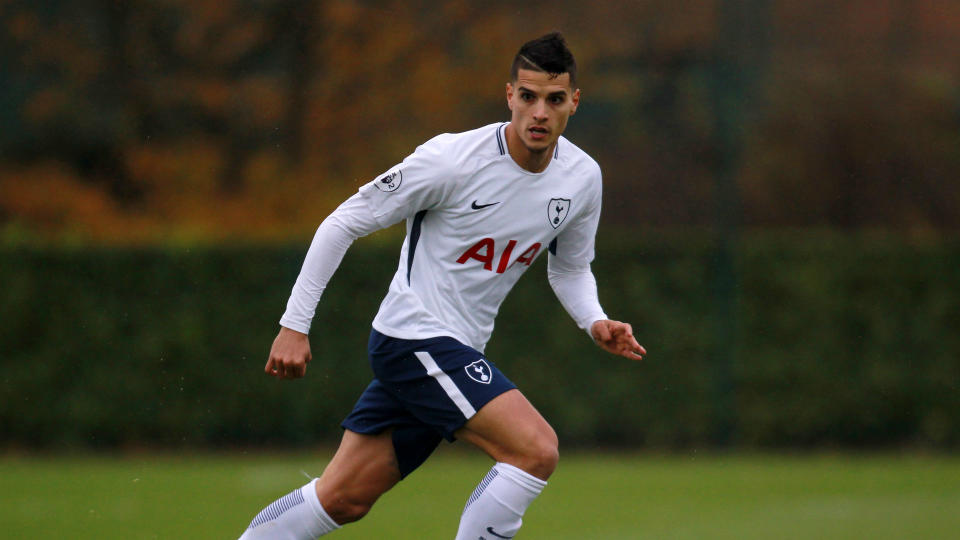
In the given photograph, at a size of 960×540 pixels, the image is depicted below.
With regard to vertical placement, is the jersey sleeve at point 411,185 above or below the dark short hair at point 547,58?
below

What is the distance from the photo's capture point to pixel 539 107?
4.92m

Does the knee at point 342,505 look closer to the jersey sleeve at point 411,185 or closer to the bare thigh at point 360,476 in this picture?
the bare thigh at point 360,476

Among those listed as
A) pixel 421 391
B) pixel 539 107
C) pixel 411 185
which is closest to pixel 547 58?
pixel 539 107

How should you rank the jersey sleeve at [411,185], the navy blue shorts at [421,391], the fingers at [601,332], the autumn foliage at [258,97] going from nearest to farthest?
the navy blue shorts at [421,391], the jersey sleeve at [411,185], the fingers at [601,332], the autumn foliage at [258,97]

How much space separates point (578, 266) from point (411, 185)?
106cm

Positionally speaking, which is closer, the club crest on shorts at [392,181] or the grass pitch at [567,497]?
the club crest on shorts at [392,181]

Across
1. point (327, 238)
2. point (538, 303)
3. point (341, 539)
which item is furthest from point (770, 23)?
point (327, 238)

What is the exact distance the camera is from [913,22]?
1989 centimetres

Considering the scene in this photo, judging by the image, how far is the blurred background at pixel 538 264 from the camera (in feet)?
40.6

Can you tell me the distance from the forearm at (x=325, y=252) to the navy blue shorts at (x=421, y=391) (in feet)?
1.13

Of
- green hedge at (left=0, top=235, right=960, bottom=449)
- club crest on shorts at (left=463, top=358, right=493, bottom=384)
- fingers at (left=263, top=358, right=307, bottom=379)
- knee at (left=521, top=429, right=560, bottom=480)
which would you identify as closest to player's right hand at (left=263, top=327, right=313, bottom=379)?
fingers at (left=263, top=358, right=307, bottom=379)

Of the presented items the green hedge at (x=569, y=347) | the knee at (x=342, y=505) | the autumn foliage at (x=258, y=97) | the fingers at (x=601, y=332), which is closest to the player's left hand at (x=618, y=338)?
the fingers at (x=601, y=332)

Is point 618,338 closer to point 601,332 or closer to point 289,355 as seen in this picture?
point 601,332

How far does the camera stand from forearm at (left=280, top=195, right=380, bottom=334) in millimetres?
4797
